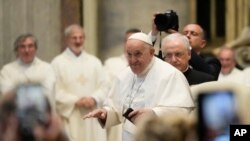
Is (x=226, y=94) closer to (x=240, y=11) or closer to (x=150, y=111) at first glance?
(x=150, y=111)

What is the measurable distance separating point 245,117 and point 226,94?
0.40ft

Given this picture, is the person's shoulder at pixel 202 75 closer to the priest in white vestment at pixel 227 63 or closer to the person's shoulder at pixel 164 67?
the person's shoulder at pixel 164 67

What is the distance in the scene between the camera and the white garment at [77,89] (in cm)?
1065

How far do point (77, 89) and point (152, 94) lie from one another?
3777mm

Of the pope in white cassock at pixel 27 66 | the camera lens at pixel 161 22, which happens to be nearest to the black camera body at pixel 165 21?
the camera lens at pixel 161 22

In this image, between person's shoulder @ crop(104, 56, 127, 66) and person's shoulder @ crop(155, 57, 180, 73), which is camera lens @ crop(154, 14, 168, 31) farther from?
person's shoulder @ crop(104, 56, 127, 66)

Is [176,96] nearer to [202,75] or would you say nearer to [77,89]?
[202,75]

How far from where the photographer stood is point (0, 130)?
3527mm

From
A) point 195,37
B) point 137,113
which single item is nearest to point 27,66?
point 195,37

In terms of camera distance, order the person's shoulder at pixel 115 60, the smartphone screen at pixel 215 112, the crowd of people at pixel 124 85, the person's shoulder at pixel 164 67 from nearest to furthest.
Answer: the crowd of people at pixel 124 85
the smartphone screen at pixel 215 112
the person's shoulder at pixel 164 67
the person's shoulder at pixel 115 60

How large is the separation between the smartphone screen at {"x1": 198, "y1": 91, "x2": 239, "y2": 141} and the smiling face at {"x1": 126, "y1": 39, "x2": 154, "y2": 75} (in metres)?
3.18

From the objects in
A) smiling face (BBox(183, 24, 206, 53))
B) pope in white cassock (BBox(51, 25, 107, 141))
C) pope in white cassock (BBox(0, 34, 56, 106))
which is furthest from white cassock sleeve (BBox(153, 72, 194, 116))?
pope in white cassock (BBox(0, 34, 56, 106))

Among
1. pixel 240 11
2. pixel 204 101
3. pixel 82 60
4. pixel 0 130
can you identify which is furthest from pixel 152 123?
pixel 240 11

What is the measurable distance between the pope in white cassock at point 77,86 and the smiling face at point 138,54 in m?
3.56
